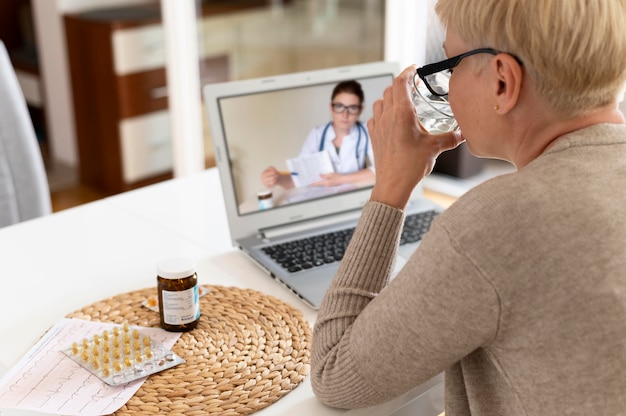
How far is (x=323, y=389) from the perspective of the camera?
101 cm

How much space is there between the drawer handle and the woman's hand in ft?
8.21

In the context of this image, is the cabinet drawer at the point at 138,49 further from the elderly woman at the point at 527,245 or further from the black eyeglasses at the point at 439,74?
the elderly woman at the point at 527,245

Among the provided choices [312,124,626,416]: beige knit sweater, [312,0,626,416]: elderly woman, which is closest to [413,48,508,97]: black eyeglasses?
[312,0,626,416]: elderly woman

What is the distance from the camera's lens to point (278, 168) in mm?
1532

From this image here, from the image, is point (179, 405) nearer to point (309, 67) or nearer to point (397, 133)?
point (397, 133)

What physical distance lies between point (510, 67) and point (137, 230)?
3.16 feet

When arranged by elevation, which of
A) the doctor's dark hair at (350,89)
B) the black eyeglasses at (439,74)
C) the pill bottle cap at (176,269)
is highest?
the black eyeglasses at (439,74)

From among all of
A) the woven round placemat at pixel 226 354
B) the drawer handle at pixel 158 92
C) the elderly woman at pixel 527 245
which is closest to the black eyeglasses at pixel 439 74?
the elderly woman at pixel 527 245

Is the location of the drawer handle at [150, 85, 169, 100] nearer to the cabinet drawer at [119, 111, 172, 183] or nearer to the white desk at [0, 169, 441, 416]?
the cabinet drawer at [119, 111, 172, 183]

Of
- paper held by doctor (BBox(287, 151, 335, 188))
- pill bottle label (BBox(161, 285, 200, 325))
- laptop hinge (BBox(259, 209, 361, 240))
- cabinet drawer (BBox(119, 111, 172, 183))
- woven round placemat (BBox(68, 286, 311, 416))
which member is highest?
paper held by doctor (BBox(287, 151, 335, 188))

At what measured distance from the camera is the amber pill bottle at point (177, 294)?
1181 millimetres

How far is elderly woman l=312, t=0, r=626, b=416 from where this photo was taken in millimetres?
823

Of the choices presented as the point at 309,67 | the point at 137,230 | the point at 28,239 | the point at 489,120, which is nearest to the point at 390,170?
the point at 489,120

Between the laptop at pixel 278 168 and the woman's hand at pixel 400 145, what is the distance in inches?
13.9
